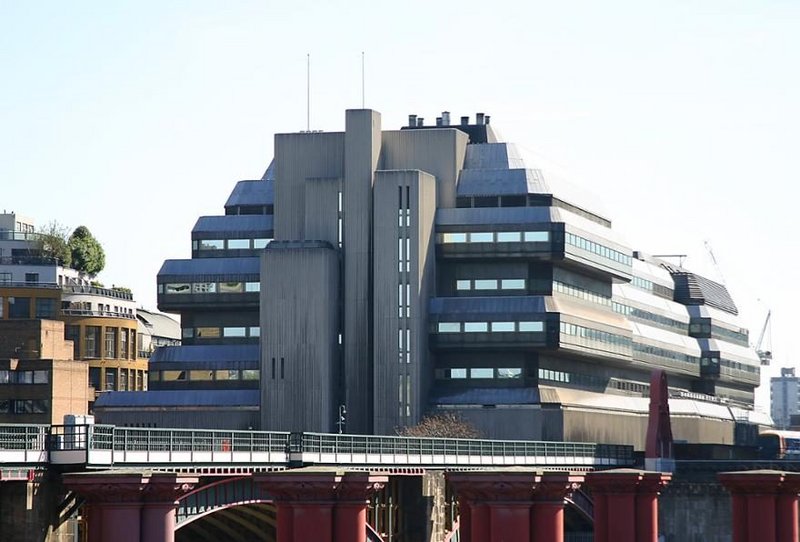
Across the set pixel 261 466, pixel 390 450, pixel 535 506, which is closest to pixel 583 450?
pixel 390 450

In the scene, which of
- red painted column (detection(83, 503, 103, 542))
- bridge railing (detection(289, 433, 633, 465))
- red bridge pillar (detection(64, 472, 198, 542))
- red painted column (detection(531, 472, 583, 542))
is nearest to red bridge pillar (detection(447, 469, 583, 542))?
red painted column (detection(531, 472, 583, 542))

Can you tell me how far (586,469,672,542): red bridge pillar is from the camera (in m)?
109

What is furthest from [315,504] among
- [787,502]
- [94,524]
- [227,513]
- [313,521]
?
[787,502]

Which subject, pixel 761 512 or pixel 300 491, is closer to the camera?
pixel 300 491

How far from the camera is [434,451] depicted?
450 feet

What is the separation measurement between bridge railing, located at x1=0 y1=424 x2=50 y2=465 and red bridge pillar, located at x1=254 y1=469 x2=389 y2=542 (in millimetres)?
8677

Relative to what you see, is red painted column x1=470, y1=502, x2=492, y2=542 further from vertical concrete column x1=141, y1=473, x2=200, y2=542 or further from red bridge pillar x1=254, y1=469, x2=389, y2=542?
vertical concrete column x1=141, y1=473, x2=200, y2=542

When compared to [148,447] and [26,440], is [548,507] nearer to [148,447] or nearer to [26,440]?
[148,447]

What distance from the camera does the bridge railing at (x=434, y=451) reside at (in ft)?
375

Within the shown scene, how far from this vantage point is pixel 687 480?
188 metres

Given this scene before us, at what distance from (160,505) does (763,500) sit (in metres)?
48.4

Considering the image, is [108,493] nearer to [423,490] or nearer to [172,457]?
[172,457]

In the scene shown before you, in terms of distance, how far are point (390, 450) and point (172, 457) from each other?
42.3 metres

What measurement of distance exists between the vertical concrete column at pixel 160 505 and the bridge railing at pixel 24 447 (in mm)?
7380
